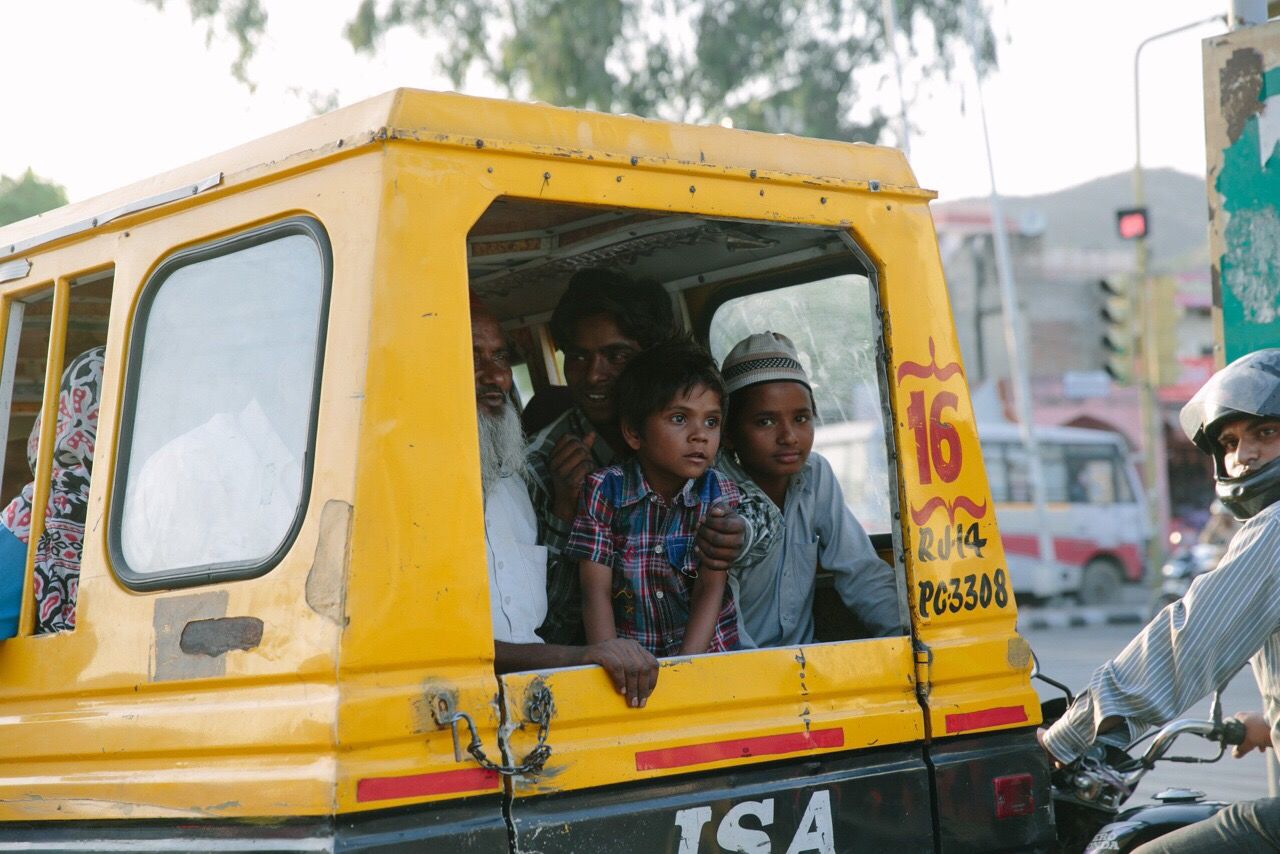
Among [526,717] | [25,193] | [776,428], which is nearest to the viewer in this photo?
[526,717]

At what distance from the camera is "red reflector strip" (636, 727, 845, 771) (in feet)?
7.88

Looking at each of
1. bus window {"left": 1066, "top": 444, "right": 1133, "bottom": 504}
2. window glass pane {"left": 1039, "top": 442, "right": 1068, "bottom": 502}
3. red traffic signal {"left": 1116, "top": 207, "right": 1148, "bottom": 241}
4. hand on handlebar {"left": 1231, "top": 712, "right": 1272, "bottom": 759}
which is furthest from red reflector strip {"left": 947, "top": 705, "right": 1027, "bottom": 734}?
bus window {"left": 1066, "top": 444, "right": 1133, "bottom": 504}

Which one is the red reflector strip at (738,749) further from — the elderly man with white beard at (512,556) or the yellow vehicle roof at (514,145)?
the yellow vehicle roof at (514,145)

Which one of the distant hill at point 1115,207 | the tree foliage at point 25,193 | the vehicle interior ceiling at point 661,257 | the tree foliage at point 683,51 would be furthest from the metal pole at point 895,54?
the distant hill at point 1115,207

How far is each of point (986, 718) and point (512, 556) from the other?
100cm

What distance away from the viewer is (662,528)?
3059mm

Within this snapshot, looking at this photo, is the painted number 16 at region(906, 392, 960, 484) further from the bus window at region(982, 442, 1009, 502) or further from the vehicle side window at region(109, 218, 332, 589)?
the bus window at region(982, 442, 1009, 502)

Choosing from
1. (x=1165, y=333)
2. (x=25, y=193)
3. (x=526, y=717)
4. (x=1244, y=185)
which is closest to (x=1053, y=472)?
(x=1165, y=333)

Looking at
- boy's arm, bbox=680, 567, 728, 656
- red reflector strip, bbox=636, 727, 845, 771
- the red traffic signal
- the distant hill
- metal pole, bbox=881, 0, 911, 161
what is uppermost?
the distant hill

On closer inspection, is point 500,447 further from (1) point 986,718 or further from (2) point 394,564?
(1) point 986,718

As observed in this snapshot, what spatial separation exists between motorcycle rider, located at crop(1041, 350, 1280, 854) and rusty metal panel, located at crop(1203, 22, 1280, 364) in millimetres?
1178

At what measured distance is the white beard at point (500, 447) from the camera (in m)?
2.89

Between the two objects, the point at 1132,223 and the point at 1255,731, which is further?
the point at 1132,223

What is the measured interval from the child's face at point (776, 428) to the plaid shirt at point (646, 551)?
34 centimetres
